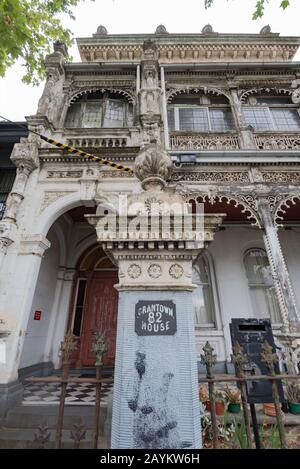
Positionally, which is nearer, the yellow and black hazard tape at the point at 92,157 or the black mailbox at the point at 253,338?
the black mailbox at the point at 253,338

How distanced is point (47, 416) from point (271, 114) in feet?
34.1

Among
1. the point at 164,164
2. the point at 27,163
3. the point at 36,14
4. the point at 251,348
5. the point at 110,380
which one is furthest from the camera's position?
the point at 27,163

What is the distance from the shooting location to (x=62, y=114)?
7.57m

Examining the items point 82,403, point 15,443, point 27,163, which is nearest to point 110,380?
point 15,443

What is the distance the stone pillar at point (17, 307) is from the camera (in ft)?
14.1

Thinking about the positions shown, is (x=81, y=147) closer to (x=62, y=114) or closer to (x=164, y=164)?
(x=62, y=114)

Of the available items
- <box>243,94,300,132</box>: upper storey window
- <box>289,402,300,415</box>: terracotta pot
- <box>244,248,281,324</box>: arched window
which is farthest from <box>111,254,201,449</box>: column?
<box>243,94,300,132</box>: upper storey window

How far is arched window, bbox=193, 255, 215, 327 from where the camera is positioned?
696cm

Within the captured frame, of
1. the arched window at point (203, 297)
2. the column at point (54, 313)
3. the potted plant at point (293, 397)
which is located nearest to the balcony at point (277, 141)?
the arched window at point (203, 297)

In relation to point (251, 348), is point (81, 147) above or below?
above

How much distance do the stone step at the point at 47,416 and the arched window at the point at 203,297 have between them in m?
3.76

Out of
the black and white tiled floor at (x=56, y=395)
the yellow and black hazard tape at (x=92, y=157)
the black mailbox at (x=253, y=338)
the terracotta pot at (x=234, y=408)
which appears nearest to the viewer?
the black mailbox at (x=253, y=338)

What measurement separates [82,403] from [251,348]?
3.49 metres

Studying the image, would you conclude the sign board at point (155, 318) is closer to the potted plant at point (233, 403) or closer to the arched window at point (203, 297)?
the potted plant at point (233, 403)
